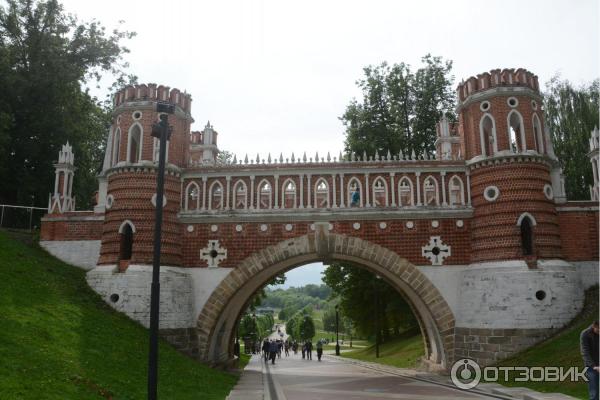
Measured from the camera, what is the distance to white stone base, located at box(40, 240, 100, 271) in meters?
18.7

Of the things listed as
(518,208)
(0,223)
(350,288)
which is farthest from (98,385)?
(350,288)

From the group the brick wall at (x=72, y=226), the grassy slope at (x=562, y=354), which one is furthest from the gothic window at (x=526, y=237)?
the brick wall at (x=72, y=226)

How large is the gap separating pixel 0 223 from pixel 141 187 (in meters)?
8.78

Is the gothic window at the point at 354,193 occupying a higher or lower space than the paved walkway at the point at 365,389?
higher

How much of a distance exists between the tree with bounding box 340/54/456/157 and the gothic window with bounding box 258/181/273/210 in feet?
39.5

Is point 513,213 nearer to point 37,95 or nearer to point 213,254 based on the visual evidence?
point 213,254

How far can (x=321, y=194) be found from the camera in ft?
58.6

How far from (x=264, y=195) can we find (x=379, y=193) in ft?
13.9

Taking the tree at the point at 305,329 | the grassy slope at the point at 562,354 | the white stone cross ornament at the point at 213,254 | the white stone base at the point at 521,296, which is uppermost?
the white stone cross ornament at the point at 213,254

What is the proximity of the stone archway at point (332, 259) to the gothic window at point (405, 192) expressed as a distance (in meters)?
1.91

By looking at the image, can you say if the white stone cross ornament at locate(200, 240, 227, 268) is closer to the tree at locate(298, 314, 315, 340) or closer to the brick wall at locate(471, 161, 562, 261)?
the brick wall at locate(471, 161, 562, 261)

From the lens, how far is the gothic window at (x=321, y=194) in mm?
17578

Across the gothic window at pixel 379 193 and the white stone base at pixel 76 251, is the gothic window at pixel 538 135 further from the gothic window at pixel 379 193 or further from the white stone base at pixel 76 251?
the white stone base at pixel 76 251

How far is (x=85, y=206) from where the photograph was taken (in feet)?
96.1
